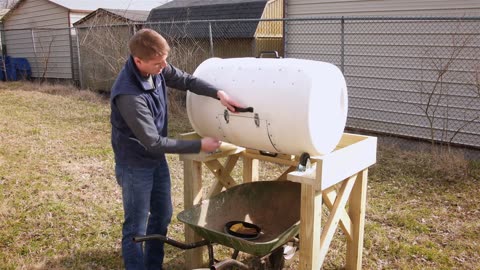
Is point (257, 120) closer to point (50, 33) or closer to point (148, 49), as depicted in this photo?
point (148, 49)

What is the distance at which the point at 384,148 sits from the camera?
292 inches

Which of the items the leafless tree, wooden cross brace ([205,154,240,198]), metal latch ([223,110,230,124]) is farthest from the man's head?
the leafless tree

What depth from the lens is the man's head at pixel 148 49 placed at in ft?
8.58

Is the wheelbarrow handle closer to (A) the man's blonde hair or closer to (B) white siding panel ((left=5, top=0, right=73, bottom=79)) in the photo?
(A) the man's blonde hair

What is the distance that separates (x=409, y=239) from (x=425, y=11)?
18.5 feet

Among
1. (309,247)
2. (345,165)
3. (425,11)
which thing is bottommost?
(309,247)

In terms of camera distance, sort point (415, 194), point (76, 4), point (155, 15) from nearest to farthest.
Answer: point (415, 194), point (155, 15), point (76, 4)

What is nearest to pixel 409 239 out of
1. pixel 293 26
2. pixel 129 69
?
pixel 129 69

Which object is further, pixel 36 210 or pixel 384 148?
pixel 384 148

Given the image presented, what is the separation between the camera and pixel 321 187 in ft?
8.63

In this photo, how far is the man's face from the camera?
2.67 meters

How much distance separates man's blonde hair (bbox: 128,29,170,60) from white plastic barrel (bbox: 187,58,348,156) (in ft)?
1.85

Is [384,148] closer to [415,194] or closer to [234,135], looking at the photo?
[415,194]

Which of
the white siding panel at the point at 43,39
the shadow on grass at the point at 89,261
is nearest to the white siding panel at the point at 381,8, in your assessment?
the shadow on grass at the point at 89,261
